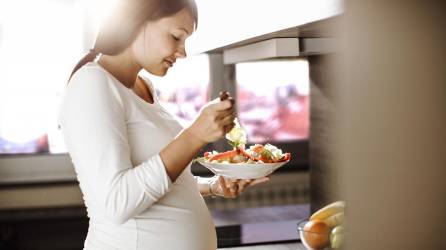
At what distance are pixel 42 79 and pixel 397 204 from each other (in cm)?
372

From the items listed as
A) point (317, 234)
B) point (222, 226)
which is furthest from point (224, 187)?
point (222, 226)

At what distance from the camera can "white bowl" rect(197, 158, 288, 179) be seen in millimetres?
1258

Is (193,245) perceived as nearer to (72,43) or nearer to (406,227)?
(406,227)

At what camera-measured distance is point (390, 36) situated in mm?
348

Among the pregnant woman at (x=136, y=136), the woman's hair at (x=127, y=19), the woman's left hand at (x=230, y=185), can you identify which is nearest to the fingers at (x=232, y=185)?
the woman's left hand at (x=230, y=185)

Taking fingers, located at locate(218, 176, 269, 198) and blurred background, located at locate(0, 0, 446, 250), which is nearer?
blurred background, located at locate(0, 0, 446, 250)

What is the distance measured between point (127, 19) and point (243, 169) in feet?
1.44

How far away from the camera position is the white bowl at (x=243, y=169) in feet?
4.13

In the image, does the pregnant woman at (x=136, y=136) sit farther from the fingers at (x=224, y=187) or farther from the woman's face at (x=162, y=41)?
the fingers at (x=224, y=187)

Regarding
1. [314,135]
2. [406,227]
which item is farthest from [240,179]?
[406,227]

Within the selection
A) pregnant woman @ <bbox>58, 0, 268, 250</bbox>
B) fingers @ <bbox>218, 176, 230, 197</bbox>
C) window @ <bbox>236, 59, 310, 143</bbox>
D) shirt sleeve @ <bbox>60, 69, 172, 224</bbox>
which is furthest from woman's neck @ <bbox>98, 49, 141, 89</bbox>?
window @ <bbox>236, 59, 310, 143</bbox>

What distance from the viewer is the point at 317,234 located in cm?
137

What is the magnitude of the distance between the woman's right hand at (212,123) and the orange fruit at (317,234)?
499 mm

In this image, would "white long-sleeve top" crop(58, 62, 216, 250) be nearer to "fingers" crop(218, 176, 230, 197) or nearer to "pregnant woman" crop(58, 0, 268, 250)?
"pregnant woman" crop(58, 0, 268, 250)
